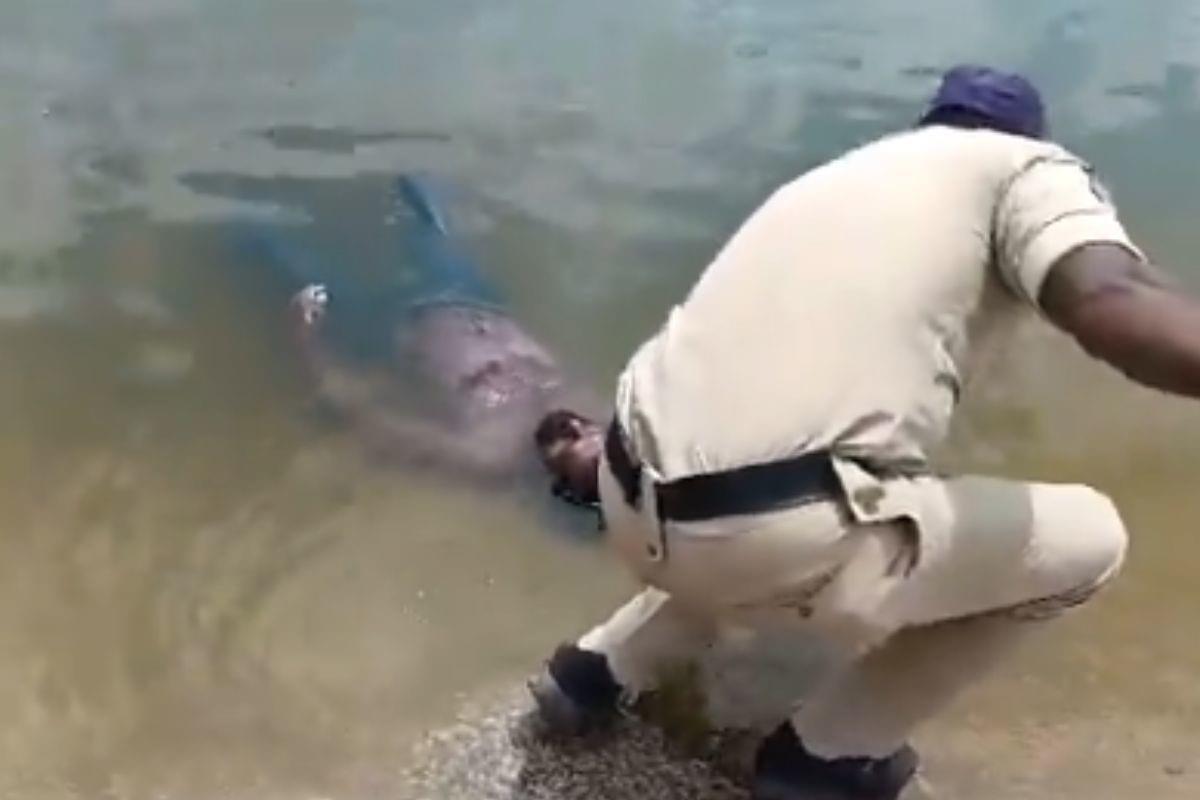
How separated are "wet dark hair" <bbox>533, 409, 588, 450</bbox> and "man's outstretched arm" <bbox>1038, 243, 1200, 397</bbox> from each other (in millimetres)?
1506

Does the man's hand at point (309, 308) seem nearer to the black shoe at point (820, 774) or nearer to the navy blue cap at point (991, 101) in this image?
the black shoe at point (820, 774)

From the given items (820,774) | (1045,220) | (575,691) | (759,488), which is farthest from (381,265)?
A: (1045,220)

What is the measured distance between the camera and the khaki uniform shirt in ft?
7.42

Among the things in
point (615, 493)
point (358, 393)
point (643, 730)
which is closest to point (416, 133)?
point (358, 393)

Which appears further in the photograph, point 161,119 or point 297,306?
point 161,119

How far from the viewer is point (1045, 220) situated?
218cm

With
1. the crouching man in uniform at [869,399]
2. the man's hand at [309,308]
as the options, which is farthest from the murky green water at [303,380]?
the crouching man in uniform at [869,399]

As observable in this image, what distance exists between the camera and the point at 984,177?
7.47ft

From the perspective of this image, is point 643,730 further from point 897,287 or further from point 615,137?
point 615,137

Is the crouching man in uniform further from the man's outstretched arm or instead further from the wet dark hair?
the wet dark hair

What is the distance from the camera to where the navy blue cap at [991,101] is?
2.44m

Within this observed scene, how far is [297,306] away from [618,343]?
0.69 metres

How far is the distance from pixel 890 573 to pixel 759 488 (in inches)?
7.8

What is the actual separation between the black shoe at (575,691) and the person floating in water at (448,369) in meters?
0.85
